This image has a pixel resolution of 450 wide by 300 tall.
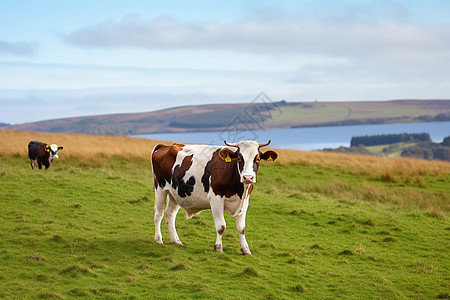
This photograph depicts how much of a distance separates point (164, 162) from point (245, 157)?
2326 mm

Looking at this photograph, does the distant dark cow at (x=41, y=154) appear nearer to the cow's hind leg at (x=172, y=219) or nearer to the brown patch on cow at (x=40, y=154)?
the brown patch on cow at (x=40, y=154)

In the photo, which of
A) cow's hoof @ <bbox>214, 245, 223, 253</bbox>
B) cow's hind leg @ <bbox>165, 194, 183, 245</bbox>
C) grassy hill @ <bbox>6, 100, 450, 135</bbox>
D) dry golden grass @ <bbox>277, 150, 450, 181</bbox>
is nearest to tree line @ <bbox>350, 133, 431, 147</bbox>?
grassy hill @ <bbox>6, 100, 450, 135</bbox>

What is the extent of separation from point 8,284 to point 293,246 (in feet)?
20.2

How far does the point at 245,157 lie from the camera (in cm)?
923

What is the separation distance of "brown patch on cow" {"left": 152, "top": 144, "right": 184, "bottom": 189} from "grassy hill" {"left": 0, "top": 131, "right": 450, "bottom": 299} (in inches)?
54.3

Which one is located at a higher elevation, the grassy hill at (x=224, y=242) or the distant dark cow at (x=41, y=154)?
the distant dark cow at (x=41, y=154)

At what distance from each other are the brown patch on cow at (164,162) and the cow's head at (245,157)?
5.13ft

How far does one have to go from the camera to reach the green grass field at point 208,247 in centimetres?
791

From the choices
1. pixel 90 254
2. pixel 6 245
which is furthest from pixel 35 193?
pixel 90 254

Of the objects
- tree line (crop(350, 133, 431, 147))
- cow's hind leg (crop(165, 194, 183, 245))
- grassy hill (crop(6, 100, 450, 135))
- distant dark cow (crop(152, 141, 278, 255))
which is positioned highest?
grassy hill (crop(6, 100, 450, 135))

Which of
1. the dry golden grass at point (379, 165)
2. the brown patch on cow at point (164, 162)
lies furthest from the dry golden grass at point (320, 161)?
the brown patch on cow at point (164, 162)

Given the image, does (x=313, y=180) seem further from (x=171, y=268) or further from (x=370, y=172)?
(x=171, y=268)

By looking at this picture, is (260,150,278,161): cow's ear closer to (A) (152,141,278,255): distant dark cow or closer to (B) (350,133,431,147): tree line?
(A) (152,141,278,255): distant dark cow

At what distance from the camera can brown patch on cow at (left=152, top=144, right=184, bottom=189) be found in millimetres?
10680
